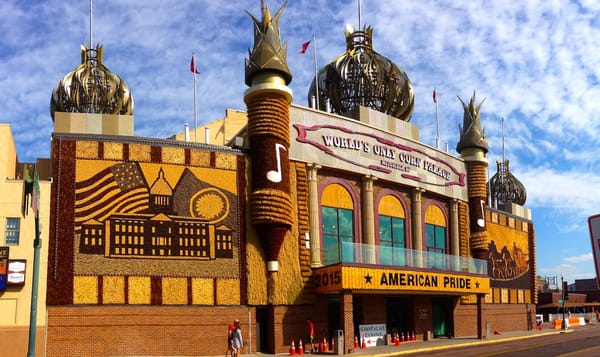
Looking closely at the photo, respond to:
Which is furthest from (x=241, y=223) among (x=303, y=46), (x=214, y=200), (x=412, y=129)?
(x=412, y=129)

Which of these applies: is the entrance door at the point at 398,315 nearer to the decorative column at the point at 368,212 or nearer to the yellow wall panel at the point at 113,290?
the decorative column at the point at 368,212

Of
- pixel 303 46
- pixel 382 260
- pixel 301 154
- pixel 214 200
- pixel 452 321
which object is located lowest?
pixel 452 321

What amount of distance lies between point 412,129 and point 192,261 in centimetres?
2083

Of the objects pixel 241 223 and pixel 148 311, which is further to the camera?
pixel 241 223

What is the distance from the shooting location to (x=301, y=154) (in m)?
39.1

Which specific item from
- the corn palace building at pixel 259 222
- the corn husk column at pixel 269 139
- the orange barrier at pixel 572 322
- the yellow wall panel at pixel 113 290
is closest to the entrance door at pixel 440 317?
the corn palace building at pixel 259 222

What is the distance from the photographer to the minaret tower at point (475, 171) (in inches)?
2071

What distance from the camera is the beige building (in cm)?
3067

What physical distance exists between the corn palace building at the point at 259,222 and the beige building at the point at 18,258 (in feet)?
1.65

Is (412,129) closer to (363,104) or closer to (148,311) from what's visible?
(363,104)

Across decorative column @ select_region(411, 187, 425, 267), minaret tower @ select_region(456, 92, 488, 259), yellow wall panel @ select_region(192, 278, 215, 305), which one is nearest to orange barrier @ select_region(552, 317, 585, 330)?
minaret tower @ select_region(456, 92, 488, 259)

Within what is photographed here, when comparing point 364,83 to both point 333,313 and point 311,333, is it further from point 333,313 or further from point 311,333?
point 311,333

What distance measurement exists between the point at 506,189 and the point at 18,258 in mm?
60000

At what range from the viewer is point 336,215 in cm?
4109
